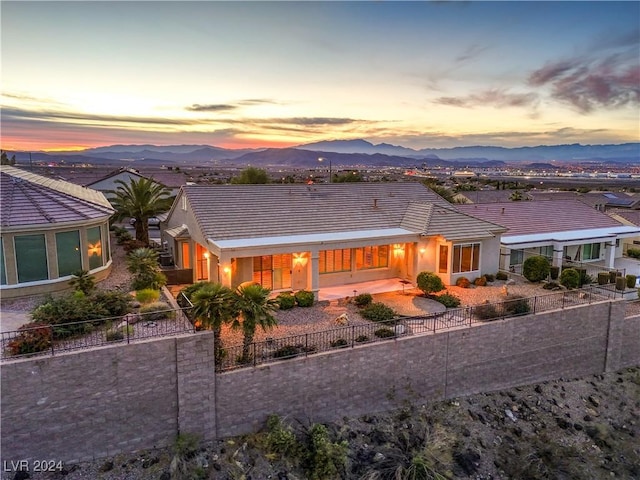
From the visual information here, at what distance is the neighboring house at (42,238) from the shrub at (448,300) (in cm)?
1718

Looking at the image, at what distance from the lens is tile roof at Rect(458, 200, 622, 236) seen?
1208 inches

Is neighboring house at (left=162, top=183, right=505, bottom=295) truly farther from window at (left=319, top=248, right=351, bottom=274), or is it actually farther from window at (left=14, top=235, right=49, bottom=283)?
window at (left=14, top=235, right=49, bottom=283)

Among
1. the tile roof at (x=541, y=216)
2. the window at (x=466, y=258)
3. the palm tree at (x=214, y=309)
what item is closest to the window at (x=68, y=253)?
the palm tree at (x=214, y=309)

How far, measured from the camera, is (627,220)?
36406 millimetres

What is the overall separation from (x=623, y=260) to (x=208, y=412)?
32832 millimetres

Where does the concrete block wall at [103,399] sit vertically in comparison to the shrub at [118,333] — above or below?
below

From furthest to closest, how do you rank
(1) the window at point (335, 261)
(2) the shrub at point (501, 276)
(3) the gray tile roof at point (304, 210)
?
(2) the shrub at point (501, 276) < (1) the window at point (335, 261) < (3) the gray tile roof at point (304, 210)

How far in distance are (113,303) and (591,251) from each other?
30902 millimetres

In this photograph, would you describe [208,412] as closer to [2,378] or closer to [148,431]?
[148,431]

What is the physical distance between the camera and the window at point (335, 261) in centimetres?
2372

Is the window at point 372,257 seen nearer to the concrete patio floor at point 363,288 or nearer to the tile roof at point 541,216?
the concrete patio floor at point 363,288

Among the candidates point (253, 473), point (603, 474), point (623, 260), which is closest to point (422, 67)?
point (623, 260)

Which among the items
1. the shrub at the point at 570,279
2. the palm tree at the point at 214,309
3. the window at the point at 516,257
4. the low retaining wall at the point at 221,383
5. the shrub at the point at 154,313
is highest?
the palm tree at the point at 214,309

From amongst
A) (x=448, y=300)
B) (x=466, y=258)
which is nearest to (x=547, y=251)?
(x=466, y=258)
